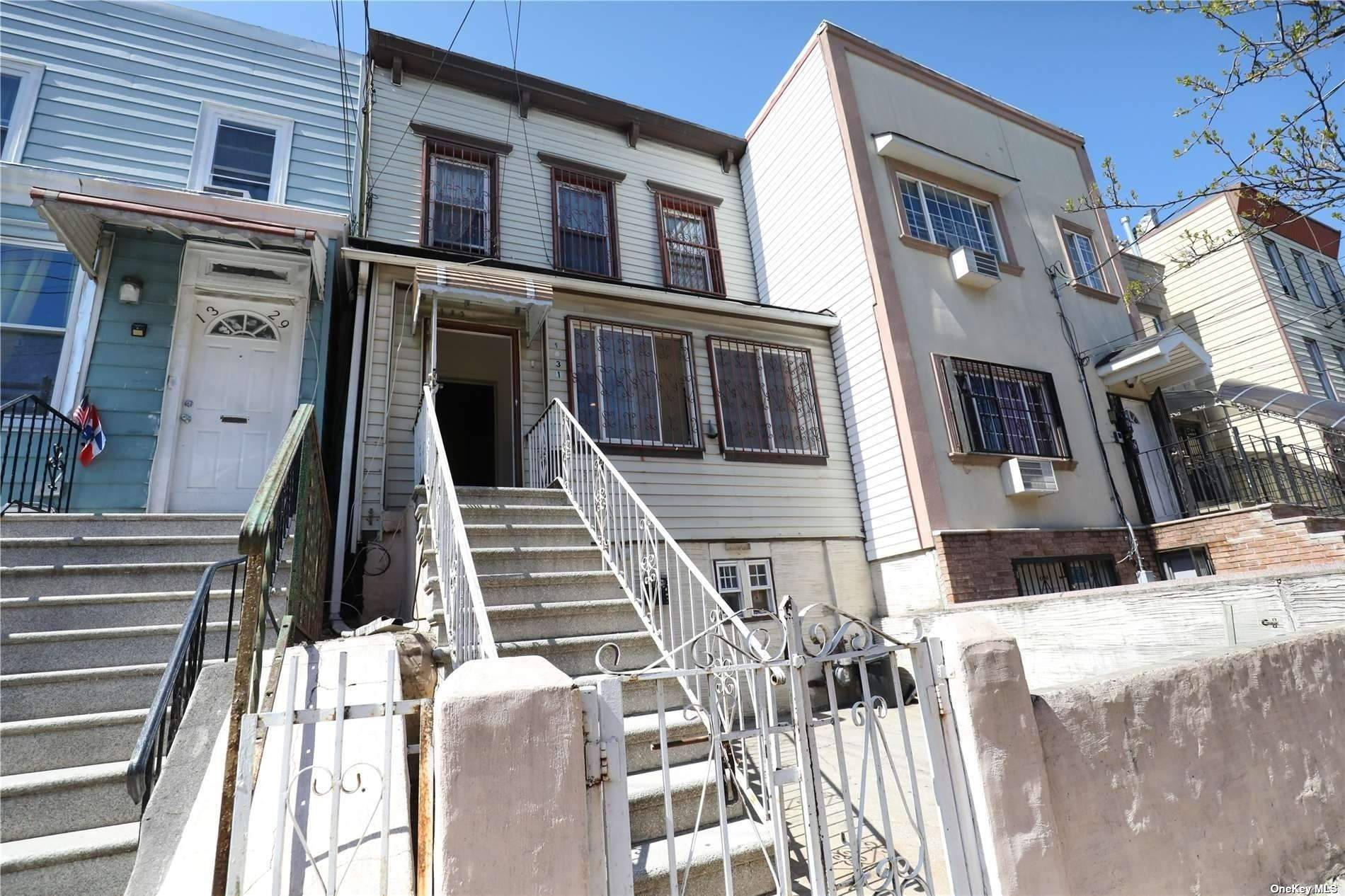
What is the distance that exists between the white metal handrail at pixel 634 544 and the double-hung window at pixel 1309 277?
68.5ft

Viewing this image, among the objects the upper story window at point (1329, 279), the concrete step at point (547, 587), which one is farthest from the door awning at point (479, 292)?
the upper story window at point (1329, 279)

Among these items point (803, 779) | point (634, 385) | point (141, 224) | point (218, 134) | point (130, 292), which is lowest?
point (803, 779)

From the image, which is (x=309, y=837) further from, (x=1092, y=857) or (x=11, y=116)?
(x=11, y=116)

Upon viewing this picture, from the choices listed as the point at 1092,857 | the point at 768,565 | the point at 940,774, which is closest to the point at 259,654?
the point at 940,774

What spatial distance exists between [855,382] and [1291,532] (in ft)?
18.9

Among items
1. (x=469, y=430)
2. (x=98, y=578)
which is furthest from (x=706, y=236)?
(x=98, y=578)

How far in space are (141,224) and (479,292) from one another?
3252mm

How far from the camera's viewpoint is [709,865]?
9.70 feet

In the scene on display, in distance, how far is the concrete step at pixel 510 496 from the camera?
588 centimetres

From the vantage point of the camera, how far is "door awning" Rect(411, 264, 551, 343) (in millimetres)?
7105

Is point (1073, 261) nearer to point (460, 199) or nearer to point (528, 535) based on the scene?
point (460, 199)

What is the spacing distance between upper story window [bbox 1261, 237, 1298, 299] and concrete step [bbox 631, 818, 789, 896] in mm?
21716

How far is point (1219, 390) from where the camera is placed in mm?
12523

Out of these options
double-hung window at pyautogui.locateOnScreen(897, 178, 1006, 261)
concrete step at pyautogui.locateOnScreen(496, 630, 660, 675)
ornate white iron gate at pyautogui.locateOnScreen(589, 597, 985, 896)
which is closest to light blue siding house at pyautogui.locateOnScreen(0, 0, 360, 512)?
concrete step at pyautogui.locateOnScreen(496, 630, 660, 675)
